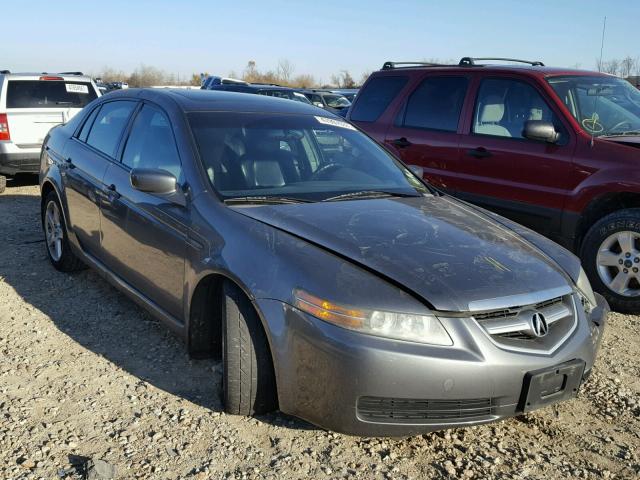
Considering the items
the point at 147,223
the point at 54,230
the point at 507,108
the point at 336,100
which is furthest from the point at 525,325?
the point at 336,100

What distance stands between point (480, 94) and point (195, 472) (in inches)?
178

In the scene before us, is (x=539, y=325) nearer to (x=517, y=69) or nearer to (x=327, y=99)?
(x=517, y=69)

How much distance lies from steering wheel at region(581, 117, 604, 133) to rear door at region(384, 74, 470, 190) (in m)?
1.12

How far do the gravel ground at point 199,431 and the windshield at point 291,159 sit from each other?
1.11m

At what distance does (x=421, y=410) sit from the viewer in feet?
8.76

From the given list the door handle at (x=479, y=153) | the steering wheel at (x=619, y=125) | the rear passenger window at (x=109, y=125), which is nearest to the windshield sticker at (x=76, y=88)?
the rear passenger window at (x=109, y=125)

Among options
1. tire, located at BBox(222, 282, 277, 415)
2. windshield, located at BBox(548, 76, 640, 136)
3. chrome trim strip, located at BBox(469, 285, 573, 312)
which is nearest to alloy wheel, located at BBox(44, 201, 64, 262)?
tire, located at BBox(222, 282, 277, 415)

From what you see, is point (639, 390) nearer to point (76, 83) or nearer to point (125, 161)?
point (125, 161)

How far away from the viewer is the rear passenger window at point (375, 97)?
6848 mm

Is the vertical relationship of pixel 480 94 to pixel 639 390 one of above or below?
above

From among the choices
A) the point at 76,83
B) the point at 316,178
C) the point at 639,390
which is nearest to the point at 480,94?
the point at 316,178

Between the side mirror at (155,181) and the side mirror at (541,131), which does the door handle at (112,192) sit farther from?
the side mirror at (541,131)

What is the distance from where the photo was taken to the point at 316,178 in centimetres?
392

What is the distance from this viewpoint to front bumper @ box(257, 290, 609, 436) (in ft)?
8.45
